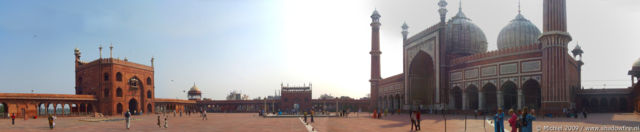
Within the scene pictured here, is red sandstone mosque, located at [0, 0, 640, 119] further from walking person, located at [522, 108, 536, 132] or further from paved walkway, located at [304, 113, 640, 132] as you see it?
walking person, located at [522, 108, 536, 132]

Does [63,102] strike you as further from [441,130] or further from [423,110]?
[441,130]

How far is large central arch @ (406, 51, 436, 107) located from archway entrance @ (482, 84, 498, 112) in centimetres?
769

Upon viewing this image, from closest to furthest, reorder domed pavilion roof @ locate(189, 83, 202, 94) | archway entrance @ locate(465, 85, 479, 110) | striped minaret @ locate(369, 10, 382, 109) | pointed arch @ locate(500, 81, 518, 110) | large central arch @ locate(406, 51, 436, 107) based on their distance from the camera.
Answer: archway entrance @ locate(465, 85, 479, 110) < pointed arch @ locate(500, 81, 518, 110) < large central arch @ locate(406, 51, 436, 107) < striped minaret @ locate(369, 10, 382, 109) < domed pavilion roof @ locate(189, 83, 202, 94)

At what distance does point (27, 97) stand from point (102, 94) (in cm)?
817

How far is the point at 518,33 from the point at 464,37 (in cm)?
537

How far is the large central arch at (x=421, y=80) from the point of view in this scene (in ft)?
164

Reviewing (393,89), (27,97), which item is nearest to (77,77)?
(27,97)

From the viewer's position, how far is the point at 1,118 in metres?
38.5

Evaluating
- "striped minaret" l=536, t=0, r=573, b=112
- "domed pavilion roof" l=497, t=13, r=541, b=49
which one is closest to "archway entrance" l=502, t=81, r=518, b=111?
"domed pavilion roof" l=497, t=13, r=541, b=49

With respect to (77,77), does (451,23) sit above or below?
above

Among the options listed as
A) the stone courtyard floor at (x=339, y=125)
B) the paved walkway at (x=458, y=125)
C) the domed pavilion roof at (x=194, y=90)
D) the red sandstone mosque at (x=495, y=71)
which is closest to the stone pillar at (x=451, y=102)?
the red sandstone mosque at (x=495, y=71)

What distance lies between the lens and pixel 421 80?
51156 millimetres

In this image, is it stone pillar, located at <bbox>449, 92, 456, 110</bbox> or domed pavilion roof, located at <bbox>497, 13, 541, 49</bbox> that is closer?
stone pillar, located at <bbox>449, 92, 456, 110</bbox>

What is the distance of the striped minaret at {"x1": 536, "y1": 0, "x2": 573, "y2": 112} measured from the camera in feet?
105
